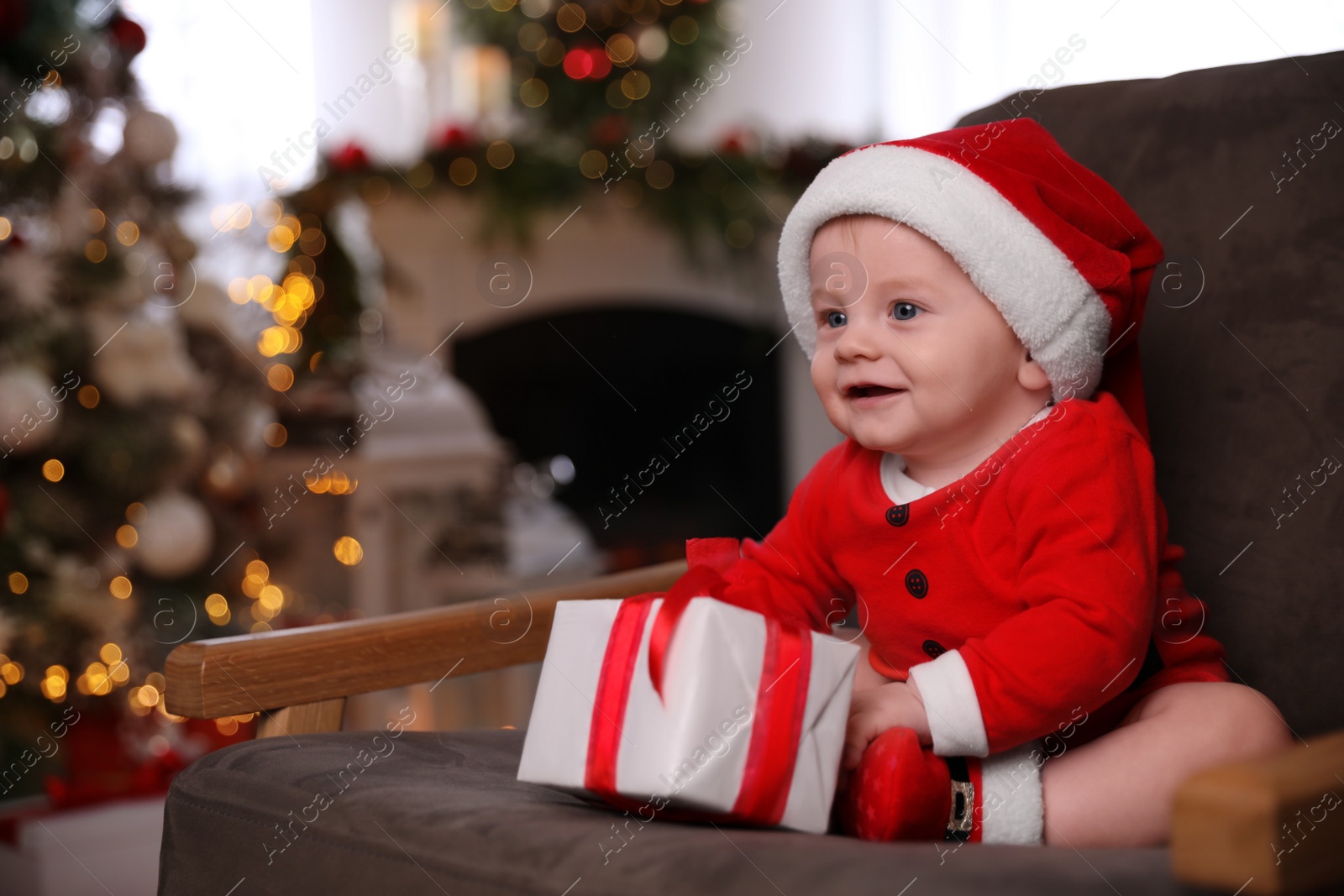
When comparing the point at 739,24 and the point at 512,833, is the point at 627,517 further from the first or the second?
the point at 512,833

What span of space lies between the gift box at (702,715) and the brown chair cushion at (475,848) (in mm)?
21

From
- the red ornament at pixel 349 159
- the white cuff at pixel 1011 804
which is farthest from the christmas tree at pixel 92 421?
the white cuff at pixel 1011 804

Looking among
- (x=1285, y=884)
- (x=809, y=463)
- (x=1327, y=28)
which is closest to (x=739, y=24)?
(x=809, y=463)

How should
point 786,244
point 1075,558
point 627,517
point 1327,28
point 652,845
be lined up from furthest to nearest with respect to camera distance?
point 627,517, point 1327,28, point 786,244, point 1075,558, point 652,845

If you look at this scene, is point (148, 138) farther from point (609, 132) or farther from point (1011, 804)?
point (1011, 804)

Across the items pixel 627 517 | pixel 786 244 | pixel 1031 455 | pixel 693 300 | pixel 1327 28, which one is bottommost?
pixel 627 517

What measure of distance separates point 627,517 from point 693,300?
1.97 feet

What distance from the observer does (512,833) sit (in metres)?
0.58

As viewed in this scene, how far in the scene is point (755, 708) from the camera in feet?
1.92

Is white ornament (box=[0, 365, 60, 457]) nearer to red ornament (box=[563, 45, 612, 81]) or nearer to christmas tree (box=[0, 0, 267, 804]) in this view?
christmas tree (box=[0, 0, 267, 804])

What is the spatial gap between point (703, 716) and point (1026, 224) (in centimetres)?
36

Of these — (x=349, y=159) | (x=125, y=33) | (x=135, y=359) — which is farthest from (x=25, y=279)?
(x=349, y=159)

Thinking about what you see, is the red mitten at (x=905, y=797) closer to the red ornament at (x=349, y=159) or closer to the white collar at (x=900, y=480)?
the white collar at (x=900, y=480)

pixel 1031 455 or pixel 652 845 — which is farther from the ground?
pixel 1031 455
